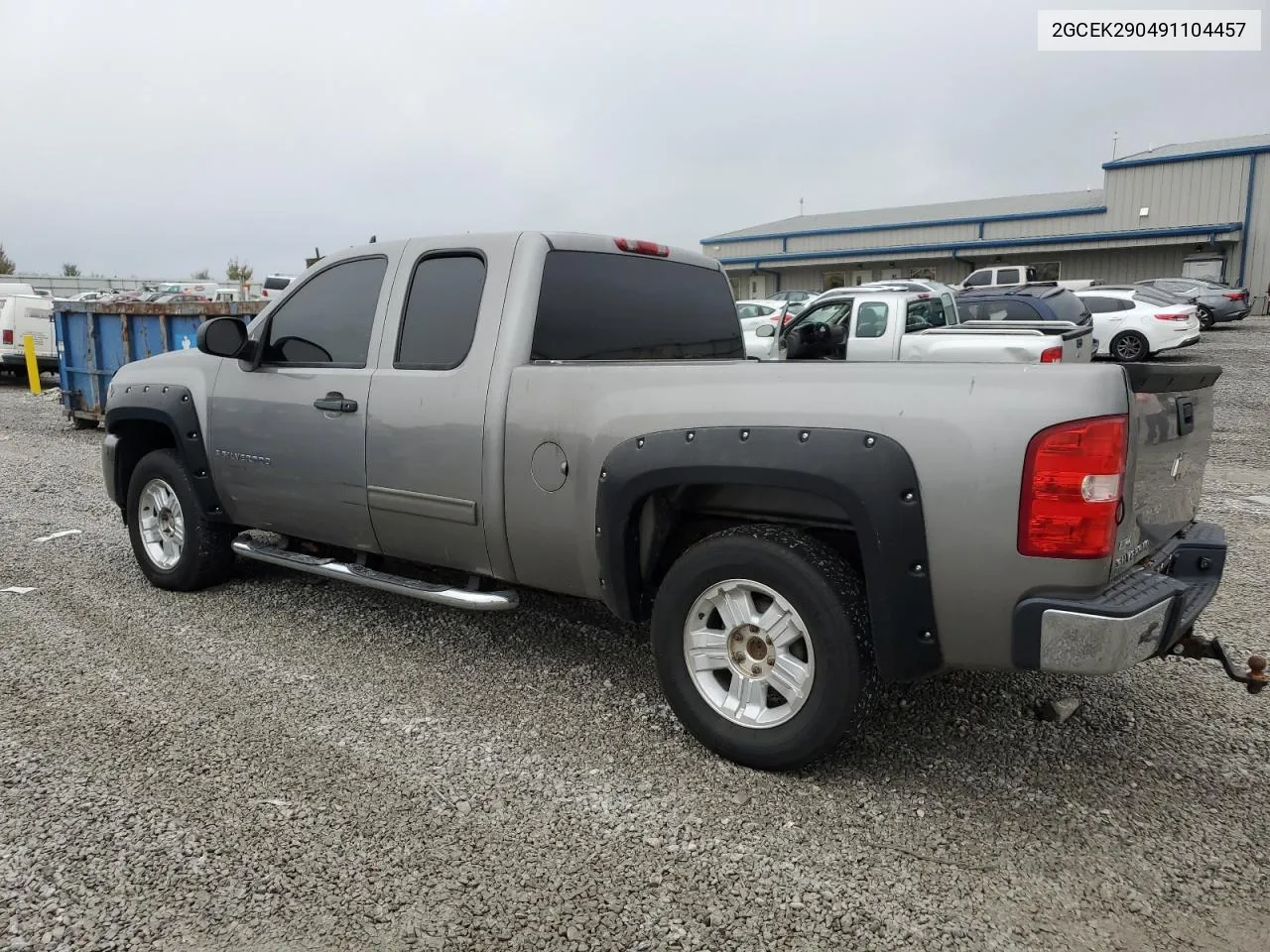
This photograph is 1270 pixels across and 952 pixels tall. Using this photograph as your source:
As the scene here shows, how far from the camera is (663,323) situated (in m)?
4.59

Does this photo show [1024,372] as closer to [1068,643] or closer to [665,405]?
[1068,643]

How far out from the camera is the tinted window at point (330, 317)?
14.8 ft

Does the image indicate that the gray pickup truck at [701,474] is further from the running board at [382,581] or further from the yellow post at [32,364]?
the yellow post at [32,364]

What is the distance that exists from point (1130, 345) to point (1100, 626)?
18431mm

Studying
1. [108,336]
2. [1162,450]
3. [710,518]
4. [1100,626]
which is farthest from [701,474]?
[108,336]

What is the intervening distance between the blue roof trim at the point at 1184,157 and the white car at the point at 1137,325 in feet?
60.4

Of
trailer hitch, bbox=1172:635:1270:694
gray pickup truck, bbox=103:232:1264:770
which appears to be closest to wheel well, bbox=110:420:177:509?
gray pickup truck, bbox=103:232:1264:770

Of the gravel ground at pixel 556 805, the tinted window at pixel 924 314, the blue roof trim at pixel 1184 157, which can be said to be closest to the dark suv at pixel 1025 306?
the tinted window at pixel 924 314

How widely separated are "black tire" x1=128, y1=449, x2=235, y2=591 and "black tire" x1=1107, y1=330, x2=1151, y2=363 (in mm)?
17690

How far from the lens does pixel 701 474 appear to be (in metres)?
3.25

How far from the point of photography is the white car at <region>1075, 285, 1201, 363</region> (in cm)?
1852

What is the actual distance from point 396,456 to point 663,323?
1.41m

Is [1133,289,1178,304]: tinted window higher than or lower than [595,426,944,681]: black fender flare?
higher

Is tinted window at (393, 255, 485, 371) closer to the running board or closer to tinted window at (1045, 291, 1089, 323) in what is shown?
the running board
